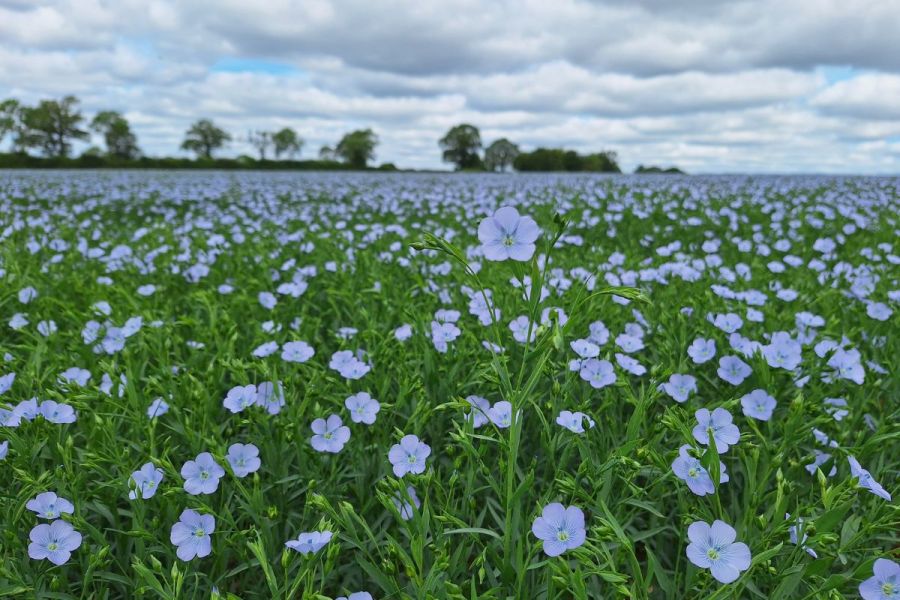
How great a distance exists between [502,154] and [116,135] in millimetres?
42950

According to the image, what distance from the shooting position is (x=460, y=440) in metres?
1.31

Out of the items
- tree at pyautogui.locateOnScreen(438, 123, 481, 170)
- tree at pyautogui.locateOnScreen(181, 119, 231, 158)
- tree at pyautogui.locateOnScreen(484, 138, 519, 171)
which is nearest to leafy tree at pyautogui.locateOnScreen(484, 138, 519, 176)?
tree at pyautogui.locateOnScreen(484, 138, 519, 171)

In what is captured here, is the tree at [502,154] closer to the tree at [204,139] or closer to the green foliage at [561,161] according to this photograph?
the green foliage at [561,161]

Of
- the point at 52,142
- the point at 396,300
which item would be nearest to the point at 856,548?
the point at 396,300

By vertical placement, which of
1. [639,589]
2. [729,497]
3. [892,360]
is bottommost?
[729,497]

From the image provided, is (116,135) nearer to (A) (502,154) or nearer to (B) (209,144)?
(B) (209,144)

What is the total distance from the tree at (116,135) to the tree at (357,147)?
22.3 metres

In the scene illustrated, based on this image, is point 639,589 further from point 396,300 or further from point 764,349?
point 396,300

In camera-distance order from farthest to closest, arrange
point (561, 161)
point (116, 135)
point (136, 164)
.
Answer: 1. point (116, 135)
2. point (561, 161)
3. point (136, 164)

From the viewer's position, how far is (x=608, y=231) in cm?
599

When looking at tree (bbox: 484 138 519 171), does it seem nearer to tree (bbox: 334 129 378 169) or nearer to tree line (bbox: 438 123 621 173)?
tree line (bbox: 438 123 621 173)

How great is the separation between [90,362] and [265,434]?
3.52 feet

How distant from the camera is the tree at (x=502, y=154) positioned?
5366 centimetres

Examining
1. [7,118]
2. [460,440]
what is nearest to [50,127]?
[7,118]
